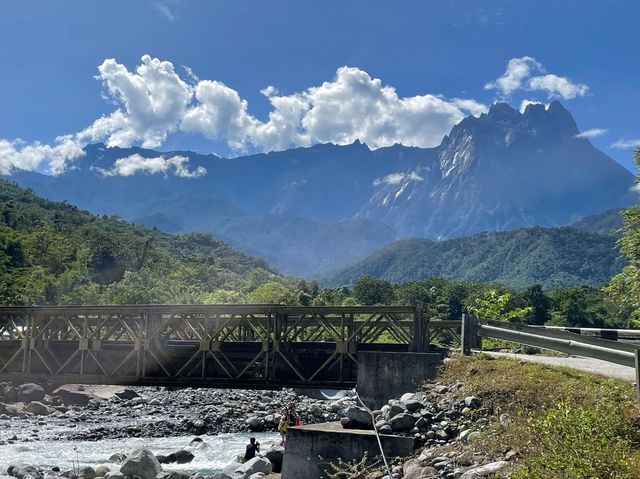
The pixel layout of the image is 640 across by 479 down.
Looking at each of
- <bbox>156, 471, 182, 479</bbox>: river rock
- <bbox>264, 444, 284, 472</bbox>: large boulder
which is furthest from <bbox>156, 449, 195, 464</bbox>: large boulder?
<bbox>264, 444, 284, 472</bbox>: large boulder

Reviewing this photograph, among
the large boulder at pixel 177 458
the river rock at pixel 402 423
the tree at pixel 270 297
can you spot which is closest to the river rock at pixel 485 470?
the river rock at pixel 402 423

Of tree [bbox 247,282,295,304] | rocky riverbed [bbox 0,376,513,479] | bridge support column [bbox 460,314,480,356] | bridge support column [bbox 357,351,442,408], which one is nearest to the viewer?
rocky riverbed [bbox 0,376,513,479]

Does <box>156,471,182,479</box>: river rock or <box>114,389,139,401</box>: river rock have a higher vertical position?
<box>156,471,182,479</box>: river rock

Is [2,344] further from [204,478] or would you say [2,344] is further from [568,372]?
[568,372]

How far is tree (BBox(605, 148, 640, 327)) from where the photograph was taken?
30.1 metres

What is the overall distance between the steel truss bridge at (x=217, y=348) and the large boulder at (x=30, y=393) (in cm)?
2161

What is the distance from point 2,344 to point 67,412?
56.7 ft

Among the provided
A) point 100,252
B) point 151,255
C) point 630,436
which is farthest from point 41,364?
point 151,255

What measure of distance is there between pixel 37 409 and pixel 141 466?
81.8ft

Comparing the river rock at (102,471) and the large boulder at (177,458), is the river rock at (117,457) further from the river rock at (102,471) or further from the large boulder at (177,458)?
the river rock at (102,471)

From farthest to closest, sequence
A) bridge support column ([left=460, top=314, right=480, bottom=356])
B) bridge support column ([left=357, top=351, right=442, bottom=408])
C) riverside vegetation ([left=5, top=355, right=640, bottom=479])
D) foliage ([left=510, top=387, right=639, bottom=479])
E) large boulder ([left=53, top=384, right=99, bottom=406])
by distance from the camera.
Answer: large boulder ([left=53, top=384, right=99, bottom=406])
bridge support column ([left=460, top=314, right=480, bottom=356])
bridge support column ([left=357, top=351, right=442, bottom=408])
riverside vegetation ([left=5, top=355, right=640, bottom=479])
foliage ([left=510, top=387, right=639, bottom=479])

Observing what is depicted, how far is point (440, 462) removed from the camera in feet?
37.8

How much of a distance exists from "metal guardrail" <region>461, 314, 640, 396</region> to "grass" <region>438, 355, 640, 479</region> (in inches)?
25.2

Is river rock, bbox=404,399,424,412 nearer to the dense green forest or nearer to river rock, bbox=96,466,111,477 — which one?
river rock, bbox=96,466,111,477
